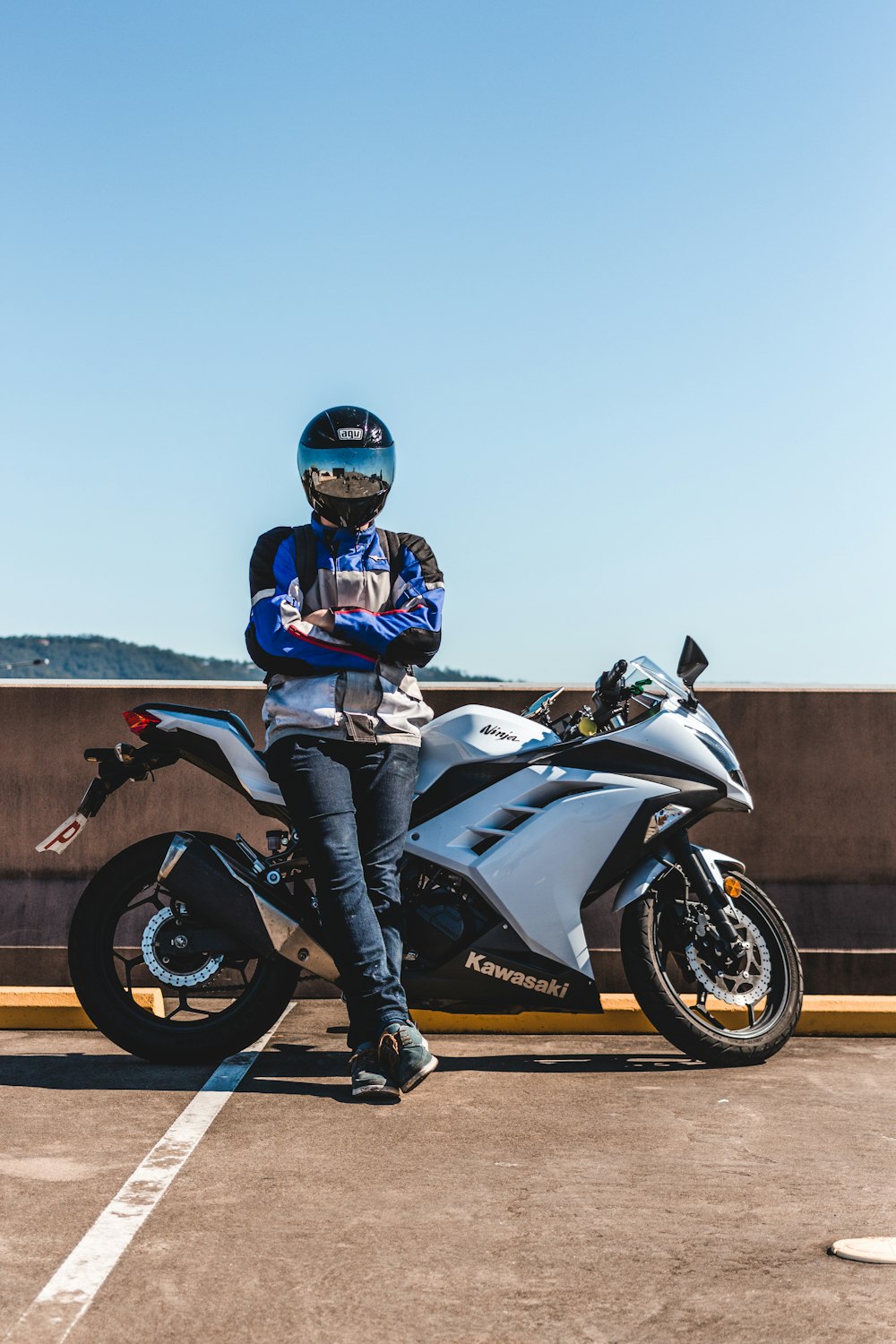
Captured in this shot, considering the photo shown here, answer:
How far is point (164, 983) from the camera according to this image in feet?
16.6

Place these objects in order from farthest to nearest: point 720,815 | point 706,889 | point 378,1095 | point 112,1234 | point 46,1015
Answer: point 720,815 → point 46,1015 → point 706,889 → point 378,1095 → point 112,1234

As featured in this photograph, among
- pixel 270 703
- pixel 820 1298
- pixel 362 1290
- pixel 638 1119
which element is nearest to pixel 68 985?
pixel 270 703

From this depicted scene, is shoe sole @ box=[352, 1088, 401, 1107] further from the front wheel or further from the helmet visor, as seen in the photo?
the helmet visor

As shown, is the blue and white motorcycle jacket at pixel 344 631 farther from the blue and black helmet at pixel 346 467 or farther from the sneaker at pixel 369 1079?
the sneaker at pixel 369 1079

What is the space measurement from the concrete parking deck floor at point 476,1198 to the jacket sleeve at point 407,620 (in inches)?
54.5

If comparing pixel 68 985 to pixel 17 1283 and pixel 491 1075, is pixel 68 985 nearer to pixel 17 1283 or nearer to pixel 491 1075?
pixel 491 1075

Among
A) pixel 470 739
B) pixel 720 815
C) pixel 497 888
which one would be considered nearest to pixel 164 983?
pixel 497 888

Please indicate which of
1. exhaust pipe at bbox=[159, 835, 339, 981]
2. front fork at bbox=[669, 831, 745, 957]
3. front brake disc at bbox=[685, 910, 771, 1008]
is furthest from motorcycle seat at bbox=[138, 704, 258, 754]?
front brake disc at bbox=[685, 910, 771, 1008]

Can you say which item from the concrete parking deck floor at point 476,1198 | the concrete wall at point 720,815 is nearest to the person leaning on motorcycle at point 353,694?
the concrete parking deck floor at point 476,1198

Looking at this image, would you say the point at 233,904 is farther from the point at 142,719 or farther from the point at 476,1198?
the point at 476,1198

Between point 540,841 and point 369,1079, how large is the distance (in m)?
1.00

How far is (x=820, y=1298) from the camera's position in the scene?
294 centimetres

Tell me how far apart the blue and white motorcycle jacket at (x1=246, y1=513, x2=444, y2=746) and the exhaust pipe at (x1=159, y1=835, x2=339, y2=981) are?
17.4 inches

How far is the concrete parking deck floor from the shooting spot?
285cm
